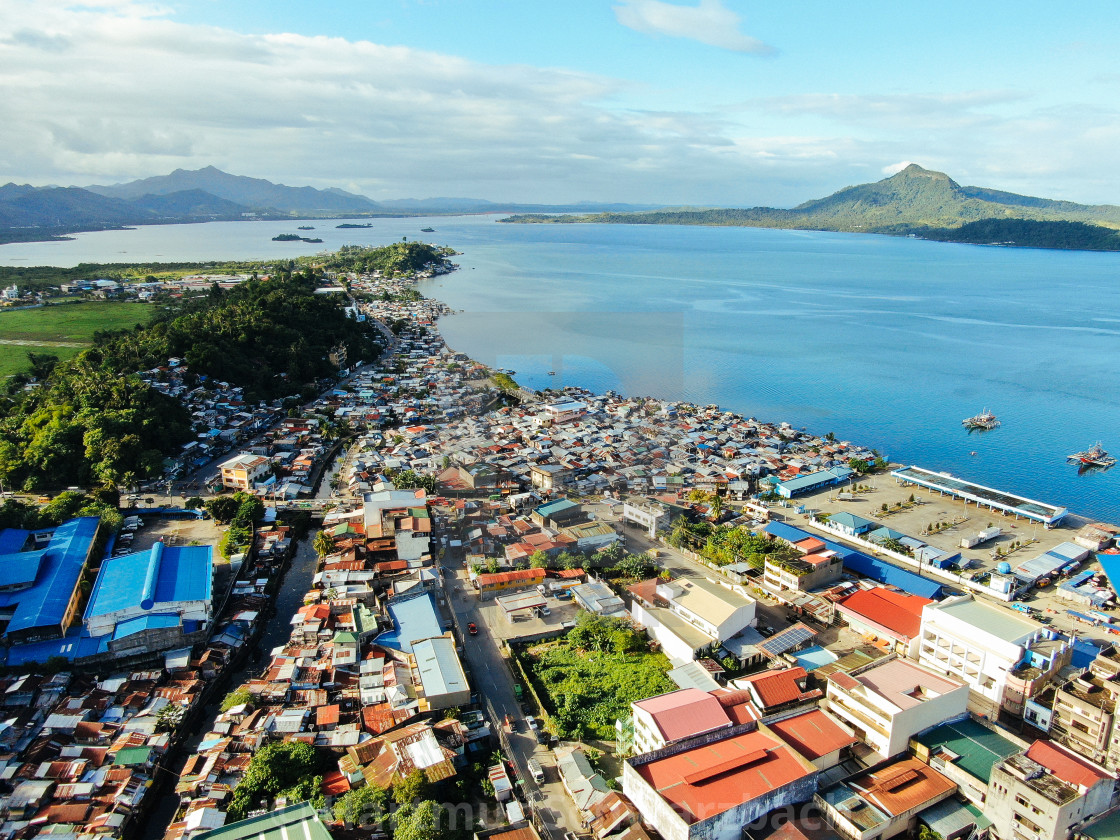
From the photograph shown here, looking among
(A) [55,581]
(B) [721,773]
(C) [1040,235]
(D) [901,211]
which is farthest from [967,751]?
(D) [901,211]

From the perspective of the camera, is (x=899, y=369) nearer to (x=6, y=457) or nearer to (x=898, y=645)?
(x=898, y=645)

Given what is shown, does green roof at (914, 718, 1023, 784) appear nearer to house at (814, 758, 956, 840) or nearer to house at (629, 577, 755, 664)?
house at (814, 758, 956, 840)

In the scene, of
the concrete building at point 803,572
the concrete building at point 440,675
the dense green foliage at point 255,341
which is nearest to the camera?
the concrete building at point 440,675

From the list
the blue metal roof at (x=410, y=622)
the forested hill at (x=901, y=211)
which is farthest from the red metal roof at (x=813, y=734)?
the forested hill at (x=901, y=211)

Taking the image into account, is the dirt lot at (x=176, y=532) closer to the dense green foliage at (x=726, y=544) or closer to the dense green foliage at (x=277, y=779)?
the dense green foliage at (x=277, y=779)

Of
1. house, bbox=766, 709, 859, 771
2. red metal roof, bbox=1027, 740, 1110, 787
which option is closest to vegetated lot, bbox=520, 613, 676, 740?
house, bbox=766, 709, 859, 771
